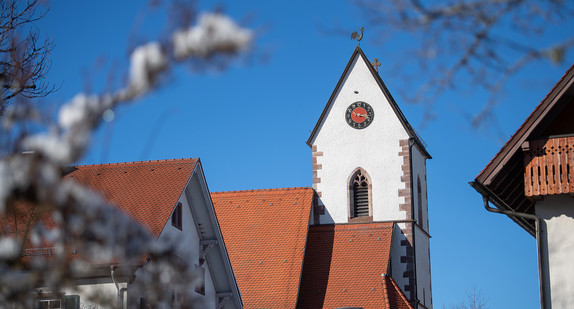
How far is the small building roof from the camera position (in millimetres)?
26594

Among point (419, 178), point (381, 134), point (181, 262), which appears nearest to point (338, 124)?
point (381, 134)

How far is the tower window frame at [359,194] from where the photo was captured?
2941 cm

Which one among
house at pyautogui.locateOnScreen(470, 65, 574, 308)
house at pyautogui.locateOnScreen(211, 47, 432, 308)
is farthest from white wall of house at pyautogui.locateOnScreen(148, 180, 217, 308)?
house at pyautogui.locateOnScreen(470, 65, 574, 308)

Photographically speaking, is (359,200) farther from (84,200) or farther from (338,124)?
(84,200)

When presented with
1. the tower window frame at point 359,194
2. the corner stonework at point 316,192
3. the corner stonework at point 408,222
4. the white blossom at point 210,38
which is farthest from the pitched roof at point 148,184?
the white blossom at point 210,38

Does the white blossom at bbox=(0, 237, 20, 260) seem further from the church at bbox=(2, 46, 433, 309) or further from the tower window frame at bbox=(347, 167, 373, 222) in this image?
the tower window frame at bbox=(347, 167, 373, 222)

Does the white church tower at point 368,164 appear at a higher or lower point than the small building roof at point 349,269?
higher

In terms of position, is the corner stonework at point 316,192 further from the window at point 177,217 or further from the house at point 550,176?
the house at point 550,176

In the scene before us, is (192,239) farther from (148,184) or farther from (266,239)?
(266,239)

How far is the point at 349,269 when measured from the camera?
2772 cm

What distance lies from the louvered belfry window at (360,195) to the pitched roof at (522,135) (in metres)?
15.2

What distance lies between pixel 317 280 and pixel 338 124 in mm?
5508

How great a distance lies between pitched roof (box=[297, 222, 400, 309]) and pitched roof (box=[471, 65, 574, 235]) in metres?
12.4

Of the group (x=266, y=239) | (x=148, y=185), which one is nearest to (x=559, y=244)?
(x=148, y=185)
